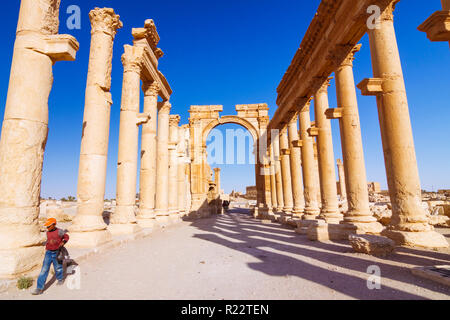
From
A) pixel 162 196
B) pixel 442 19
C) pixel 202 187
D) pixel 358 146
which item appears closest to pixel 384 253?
pixel 358 146

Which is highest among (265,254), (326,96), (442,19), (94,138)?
(326,96)

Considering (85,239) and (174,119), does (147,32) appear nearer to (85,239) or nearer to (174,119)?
(174,119)

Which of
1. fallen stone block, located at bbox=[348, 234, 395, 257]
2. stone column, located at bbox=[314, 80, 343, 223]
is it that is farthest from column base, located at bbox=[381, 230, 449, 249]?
stone column, located at bbox=[314, 80, 343, 223]

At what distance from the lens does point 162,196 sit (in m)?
14.6

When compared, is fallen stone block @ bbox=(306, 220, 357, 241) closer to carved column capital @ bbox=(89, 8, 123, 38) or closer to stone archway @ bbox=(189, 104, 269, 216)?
carved column capital @ bbox=(89, 8, 123, 38)

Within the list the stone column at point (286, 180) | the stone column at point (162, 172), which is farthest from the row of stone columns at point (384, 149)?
the stone column at point (162, 172)

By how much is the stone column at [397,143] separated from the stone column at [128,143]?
867 cm

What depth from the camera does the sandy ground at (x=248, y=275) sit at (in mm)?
3641

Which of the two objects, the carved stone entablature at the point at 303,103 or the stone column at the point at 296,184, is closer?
the carved stone entablature at the point at 303,103

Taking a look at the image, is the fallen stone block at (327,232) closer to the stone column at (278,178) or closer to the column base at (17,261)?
the column base at (17,261)

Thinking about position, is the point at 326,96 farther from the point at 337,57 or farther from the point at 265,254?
the point at 265,254

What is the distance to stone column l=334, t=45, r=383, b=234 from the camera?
8.20 m
